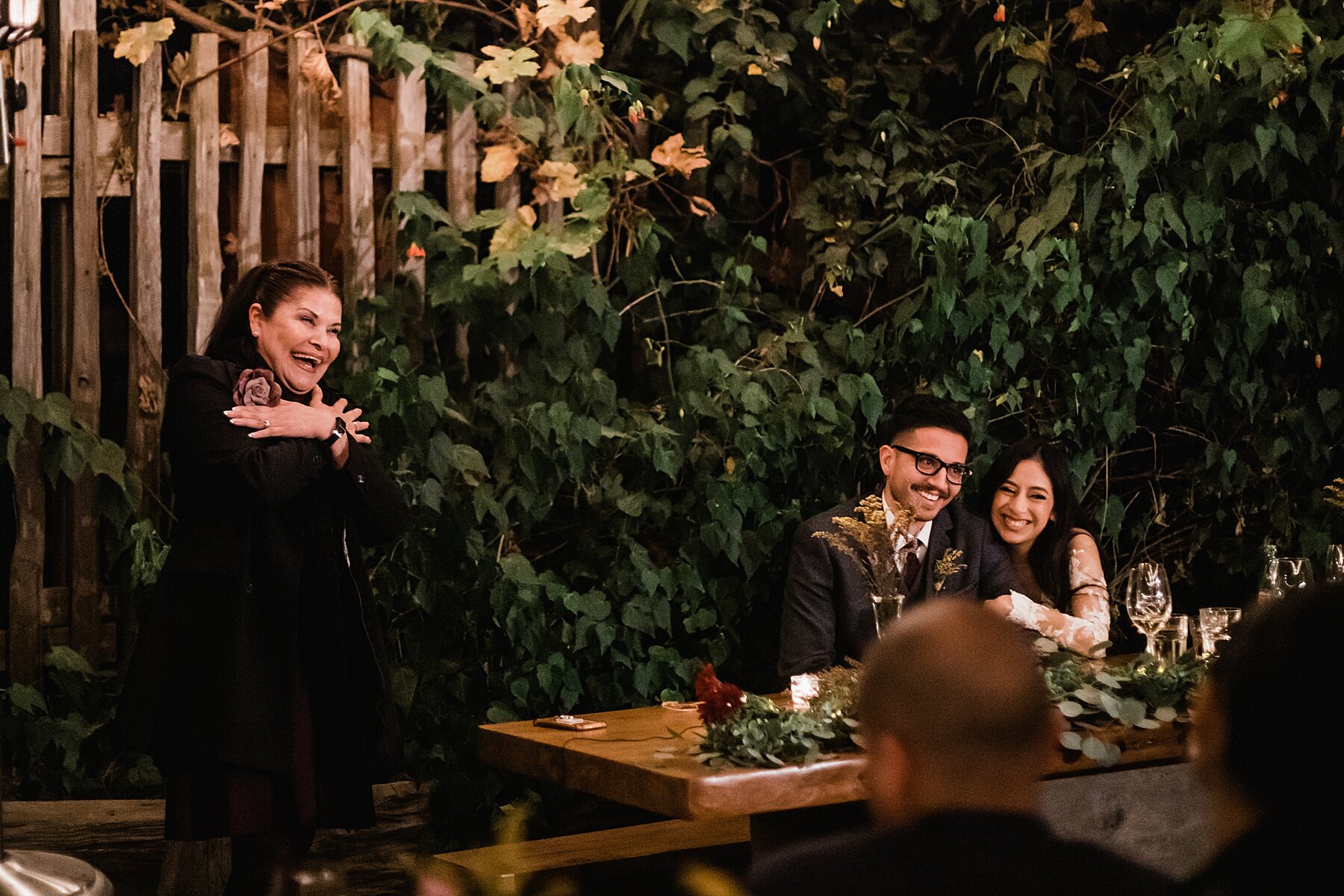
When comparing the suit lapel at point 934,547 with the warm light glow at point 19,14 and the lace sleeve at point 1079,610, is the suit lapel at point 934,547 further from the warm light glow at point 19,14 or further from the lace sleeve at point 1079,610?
the warm light glow at point 19,14

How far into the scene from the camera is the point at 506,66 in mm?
4023

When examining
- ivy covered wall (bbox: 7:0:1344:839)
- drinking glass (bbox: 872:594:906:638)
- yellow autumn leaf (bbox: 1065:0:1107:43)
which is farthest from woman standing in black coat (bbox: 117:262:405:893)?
yellow autumn leaf (bbox: 1065:0:1107:43)

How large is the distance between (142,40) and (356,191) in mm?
629

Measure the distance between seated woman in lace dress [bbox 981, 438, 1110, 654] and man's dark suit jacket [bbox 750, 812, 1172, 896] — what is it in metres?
2.83

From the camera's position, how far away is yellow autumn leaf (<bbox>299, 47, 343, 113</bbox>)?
397 cm

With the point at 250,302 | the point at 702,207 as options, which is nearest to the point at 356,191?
the point at 250,302

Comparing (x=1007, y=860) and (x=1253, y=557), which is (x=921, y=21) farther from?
(x=1007, y=860)

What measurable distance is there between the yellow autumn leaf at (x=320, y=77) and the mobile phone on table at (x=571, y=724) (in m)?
1.85

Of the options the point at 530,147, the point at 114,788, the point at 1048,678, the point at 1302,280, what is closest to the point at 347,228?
the point at 530,147

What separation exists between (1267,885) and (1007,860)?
26 centimetres

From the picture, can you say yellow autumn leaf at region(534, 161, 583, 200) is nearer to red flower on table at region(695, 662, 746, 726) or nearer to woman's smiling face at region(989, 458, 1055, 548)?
woman's smiling face at region(989, 458, 1055, 548)

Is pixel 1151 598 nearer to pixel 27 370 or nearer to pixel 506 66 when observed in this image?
pixel 506 66

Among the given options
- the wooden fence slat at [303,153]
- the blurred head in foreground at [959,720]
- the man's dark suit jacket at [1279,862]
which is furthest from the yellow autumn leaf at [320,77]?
the man's dark suit jacket at [1279,862]

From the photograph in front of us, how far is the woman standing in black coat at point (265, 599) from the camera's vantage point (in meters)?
3.03
